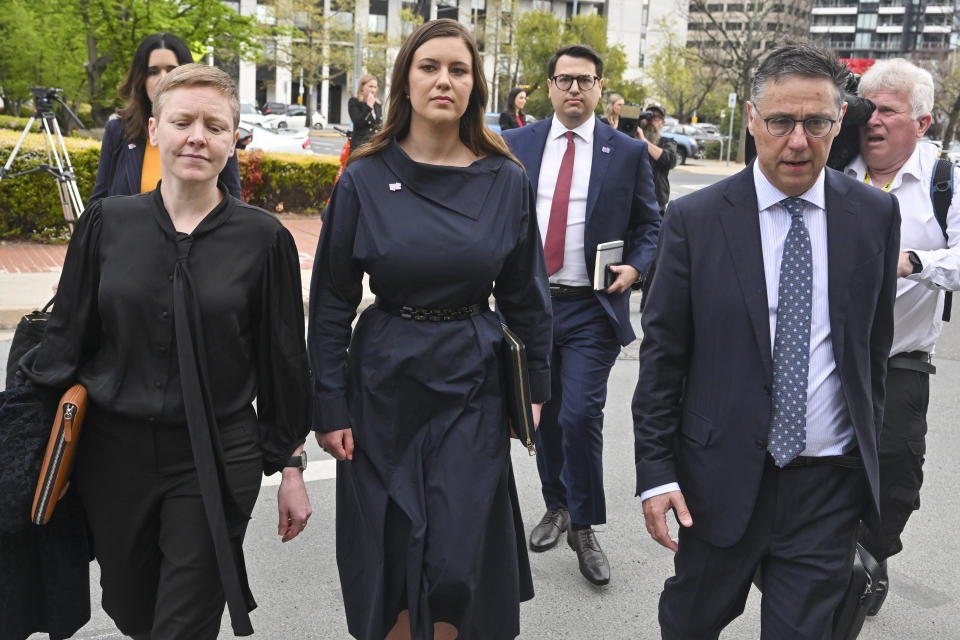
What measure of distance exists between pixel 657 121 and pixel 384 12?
66.1 meters

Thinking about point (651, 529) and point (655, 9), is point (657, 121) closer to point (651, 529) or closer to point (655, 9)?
point (651, 529)

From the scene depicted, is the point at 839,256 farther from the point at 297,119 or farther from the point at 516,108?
the point at 297,119

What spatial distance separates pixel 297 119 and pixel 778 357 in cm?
4815

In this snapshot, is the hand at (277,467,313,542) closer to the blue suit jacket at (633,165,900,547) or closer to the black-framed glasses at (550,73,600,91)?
the blue suit jacket at (633,165,900,547)

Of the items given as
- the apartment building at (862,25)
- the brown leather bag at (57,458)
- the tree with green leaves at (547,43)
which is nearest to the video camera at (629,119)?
the brown leather bag at (57,458)

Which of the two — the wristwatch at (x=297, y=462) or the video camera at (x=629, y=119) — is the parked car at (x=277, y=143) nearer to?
the video camera at (x=629, y=119)

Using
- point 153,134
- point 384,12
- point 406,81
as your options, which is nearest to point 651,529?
point 406,81

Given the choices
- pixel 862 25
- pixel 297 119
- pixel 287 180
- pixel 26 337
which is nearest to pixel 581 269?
pixel 26 337

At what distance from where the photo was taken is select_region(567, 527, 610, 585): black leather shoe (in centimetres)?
414

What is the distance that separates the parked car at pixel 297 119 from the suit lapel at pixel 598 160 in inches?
1670

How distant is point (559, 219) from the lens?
4.27 metres

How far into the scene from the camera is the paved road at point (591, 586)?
3.78 m

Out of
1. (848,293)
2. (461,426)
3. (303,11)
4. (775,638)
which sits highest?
(303,11)

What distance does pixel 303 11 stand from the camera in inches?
2052
